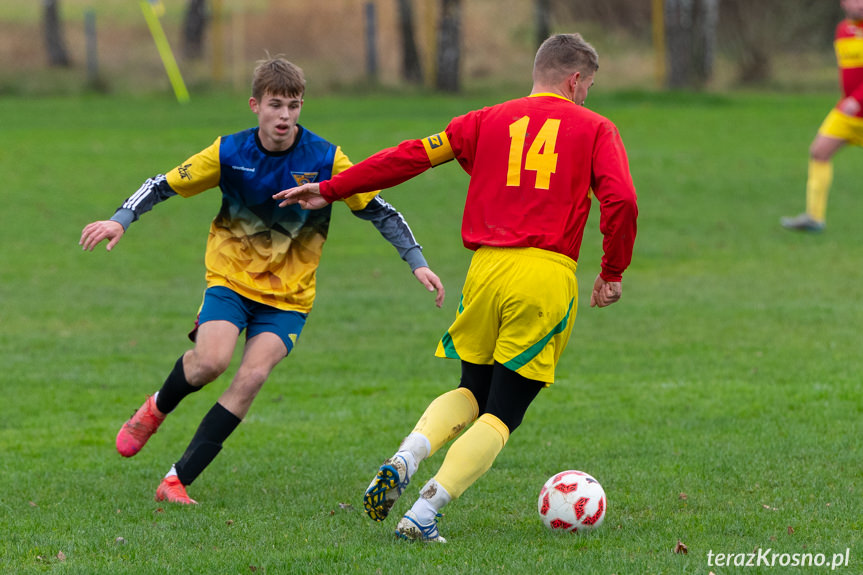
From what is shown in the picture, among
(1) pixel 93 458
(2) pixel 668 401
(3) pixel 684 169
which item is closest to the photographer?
(1) pixel 93 458

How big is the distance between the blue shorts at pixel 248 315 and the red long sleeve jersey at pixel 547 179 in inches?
51.8

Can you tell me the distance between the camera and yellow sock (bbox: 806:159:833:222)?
574 inches

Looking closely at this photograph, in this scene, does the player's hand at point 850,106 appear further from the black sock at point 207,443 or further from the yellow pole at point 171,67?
the yellow pole at point 171,67

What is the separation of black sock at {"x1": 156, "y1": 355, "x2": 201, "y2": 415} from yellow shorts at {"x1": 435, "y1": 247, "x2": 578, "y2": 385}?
174 cm

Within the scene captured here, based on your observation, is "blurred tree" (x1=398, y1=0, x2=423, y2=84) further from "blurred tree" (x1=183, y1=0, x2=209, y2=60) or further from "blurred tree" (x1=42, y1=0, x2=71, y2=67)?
"blurred tree" (x1=42, y1=0, x2=71, y2=67)

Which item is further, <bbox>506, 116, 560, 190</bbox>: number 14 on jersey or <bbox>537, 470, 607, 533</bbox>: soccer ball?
<bbox>537, 470, 607, 533</bbox>: soccer ball

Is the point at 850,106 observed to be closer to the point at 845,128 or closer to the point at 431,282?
the point at 845,128

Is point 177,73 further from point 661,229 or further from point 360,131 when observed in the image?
point 661,229

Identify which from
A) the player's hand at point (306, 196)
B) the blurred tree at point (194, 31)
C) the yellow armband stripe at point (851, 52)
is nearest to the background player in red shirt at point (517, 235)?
the player's hand at point (306, 196)

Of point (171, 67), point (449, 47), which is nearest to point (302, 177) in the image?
point (449, 47)

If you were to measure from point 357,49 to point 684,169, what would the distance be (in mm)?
16767

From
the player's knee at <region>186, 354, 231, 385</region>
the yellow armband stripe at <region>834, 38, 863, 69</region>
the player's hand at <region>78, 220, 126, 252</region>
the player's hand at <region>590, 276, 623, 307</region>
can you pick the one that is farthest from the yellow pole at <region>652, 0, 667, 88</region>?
the player's hand at <region>78, 220, 126, 252</region>

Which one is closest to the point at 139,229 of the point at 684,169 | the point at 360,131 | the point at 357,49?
the point at 360,131

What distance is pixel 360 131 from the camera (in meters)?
23.2
